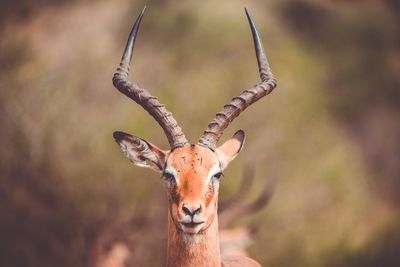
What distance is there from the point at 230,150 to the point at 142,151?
765 millimetres

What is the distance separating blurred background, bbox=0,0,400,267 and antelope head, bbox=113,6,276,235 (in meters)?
4.03

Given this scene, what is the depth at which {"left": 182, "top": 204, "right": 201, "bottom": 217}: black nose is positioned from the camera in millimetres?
4816

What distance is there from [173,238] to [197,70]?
5.48m

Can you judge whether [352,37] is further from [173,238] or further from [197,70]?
[173,238]

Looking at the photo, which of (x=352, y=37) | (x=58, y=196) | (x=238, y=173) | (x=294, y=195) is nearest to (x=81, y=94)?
(x=58, y=196)

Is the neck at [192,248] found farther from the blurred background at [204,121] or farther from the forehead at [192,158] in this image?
the blurred background at [204,121]

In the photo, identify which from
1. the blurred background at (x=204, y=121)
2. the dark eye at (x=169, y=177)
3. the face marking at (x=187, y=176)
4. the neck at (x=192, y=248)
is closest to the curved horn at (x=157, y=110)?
the face marking at (x=187, y=176)

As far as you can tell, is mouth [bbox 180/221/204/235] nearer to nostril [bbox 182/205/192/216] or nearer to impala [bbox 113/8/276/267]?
impala [bbox 113/8/276/267]

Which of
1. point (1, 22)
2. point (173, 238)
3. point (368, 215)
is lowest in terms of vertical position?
point (173, 238)

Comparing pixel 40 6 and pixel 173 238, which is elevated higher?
pixel 40 6

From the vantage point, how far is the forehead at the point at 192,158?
5.14m

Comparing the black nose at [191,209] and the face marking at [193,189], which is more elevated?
the face marking at [193,189]

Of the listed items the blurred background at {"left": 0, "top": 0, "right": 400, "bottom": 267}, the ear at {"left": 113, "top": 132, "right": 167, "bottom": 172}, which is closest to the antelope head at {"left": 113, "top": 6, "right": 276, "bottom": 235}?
the ear at {"left": 113, "top": 132, "right": 167, "bottom": 172}

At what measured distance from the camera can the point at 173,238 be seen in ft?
17.1
